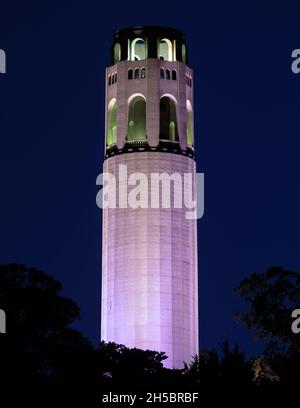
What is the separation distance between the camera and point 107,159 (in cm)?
11962

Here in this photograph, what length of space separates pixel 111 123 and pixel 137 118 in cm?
286

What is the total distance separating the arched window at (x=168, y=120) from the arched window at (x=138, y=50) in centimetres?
418

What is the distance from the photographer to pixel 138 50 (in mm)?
122688

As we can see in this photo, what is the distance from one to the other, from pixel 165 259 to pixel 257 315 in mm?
24812

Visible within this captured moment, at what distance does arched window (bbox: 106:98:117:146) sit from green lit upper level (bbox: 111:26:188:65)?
3.79 m

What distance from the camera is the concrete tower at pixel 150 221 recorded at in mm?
115688

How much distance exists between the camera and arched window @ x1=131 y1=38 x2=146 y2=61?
122062 millimetres

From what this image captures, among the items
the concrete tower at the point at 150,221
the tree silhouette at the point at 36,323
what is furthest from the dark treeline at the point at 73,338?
the concrete tower at the point at 150,221

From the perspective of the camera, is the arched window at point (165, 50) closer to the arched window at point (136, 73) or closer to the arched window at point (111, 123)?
the arched window at point (136, 73)

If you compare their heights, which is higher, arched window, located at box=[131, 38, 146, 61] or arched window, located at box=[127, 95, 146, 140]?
arched window, located at box=[131, 38, 146, 61]

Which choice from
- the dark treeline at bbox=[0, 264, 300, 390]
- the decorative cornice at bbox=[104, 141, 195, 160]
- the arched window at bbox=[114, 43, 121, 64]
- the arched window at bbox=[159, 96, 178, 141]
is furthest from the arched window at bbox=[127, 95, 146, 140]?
the dark treeline at bbox=[0, 264, 300, 390]

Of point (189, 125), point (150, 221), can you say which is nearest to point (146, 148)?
point (189, 125)

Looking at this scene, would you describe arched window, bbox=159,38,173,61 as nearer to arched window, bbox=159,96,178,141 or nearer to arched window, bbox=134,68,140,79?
arched window, bbox=134,68,140,79
